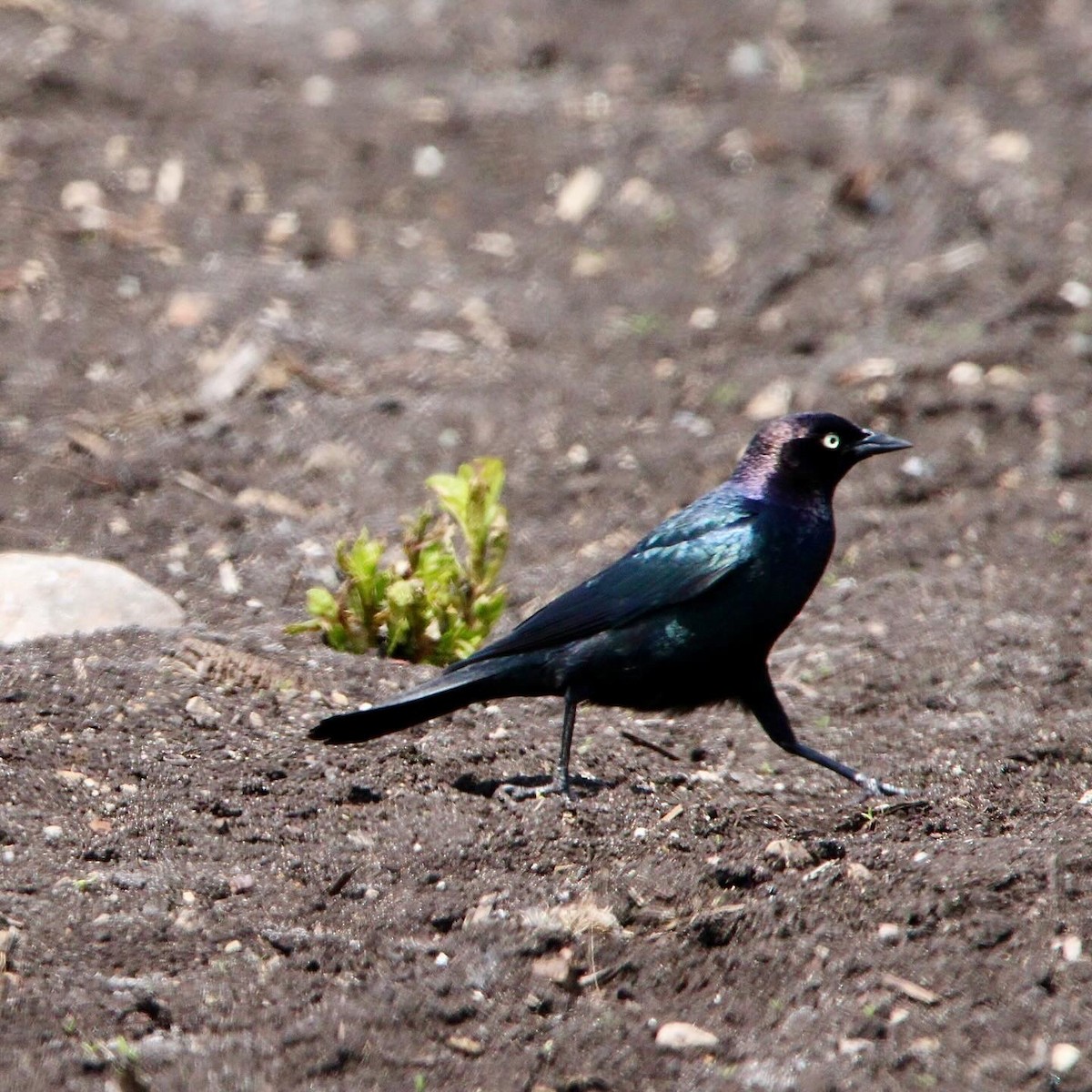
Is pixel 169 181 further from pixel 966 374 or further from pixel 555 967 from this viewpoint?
pixel 555 967

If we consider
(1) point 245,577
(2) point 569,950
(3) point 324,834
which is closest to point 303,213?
(1) point 245,577

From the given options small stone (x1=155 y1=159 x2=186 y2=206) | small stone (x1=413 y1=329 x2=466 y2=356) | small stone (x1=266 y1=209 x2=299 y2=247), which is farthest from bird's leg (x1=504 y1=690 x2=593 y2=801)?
small stone (x1=155 y1=159 x2=186 y2=206)

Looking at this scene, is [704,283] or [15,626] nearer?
[15,626]

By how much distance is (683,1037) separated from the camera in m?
3.26

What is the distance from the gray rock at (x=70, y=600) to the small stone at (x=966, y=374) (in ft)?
11.0

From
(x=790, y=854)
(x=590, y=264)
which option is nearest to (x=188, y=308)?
(x=590, y=264)

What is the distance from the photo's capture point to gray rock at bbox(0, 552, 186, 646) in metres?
4.94

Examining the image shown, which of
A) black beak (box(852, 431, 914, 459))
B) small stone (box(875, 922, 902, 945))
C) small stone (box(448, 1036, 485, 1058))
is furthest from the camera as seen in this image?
black beak (box(852, 431, 914, 459))

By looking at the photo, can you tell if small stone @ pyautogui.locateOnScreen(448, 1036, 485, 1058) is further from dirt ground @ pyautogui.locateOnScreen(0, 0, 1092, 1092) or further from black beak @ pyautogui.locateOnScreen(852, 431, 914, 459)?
black beak @ pyautogui.locateOnScreen(852, 431, 914, 459)

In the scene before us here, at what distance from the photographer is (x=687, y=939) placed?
11.6ft

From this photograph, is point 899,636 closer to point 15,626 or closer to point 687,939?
point 687,939

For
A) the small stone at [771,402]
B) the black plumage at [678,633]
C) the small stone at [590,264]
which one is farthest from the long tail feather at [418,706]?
the small stone at [590,264]

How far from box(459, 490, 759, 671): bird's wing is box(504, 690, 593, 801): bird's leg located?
17 cm

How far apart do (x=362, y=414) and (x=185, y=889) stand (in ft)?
11.1
